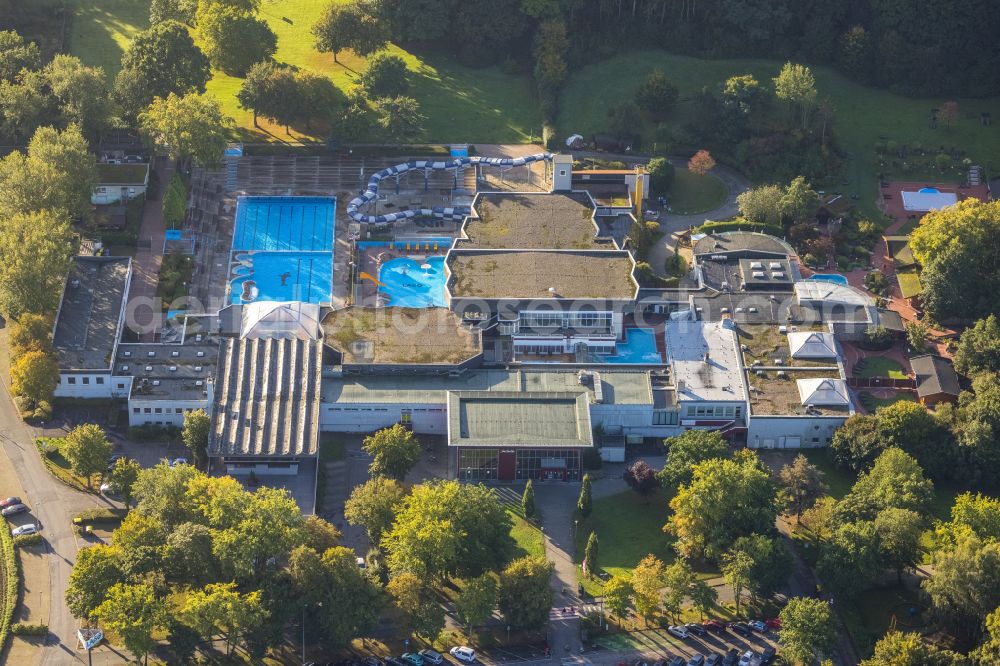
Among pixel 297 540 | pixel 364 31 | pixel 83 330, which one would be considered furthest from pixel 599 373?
pixel 364 31

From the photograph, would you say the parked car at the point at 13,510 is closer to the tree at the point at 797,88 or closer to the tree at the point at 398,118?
the tree at the point at 398,118

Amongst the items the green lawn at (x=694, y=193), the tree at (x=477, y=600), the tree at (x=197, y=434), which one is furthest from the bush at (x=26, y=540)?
the green lawn at (x=694, y=193)

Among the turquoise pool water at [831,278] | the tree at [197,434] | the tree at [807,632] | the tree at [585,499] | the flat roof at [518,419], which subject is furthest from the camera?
the turquoise pool water at [831,278]

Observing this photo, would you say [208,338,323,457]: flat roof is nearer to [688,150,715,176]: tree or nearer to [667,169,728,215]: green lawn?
[667,169,728,215]: green lawn

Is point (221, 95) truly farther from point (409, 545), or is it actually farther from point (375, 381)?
point (409, 545)

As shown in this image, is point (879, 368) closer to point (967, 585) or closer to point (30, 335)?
point (967, 585)

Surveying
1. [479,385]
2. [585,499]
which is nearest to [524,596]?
[585,499]

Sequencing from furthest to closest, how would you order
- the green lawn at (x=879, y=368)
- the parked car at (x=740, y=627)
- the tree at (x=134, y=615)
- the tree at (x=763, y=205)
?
the tree at (x=763, y=205)
the green lawn at (x=879, y=368)
the parked car at (x=740, y=627)
the tree at (x=134, y=615)
